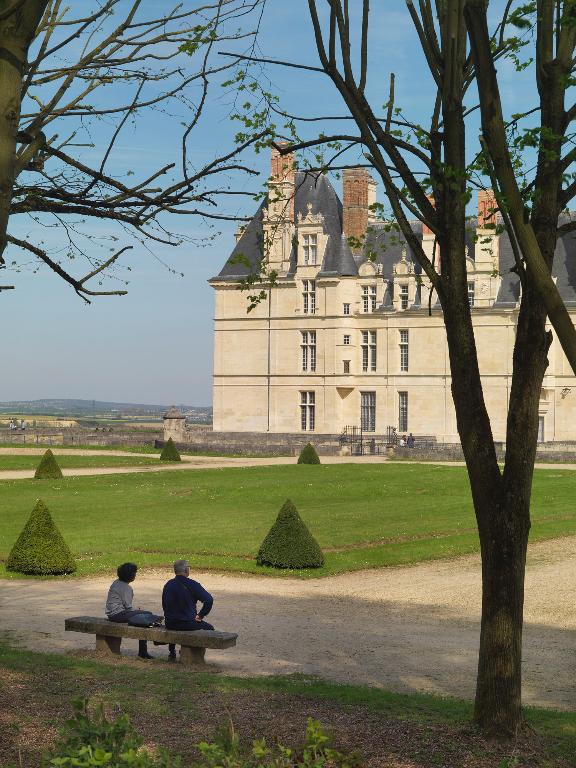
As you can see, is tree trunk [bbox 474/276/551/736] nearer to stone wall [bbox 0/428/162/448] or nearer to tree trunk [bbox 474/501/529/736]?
tree trunk [bbox 474/501/529/736]

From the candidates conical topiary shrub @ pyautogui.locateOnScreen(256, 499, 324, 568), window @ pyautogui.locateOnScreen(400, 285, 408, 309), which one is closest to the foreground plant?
conical topiary shrub @ pyautogui.locateOnScreen(256, 499, 324, 568)

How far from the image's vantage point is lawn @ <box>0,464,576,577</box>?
18.5 metres

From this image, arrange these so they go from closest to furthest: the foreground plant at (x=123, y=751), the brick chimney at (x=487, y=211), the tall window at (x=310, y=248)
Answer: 1. the foreground plant at (x=123, y=751)
2. the brick chimney at (x=487, y=211)
3. the tall window at (x=310, y=248)

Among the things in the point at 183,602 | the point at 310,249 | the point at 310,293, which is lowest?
the point at 183,602

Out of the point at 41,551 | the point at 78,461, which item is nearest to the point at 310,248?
the point at 78,461

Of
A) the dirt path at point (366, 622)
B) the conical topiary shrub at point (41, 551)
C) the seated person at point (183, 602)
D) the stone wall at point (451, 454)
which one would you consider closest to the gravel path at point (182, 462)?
the stone wall at point (451, 454)

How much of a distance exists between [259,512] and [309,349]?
88.6ft

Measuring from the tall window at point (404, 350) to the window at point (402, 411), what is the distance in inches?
47.2

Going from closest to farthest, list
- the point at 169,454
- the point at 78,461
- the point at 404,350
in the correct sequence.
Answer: the point at 78,461, the point at 169,454, the point at 404,350

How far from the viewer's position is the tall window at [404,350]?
49.6 meters

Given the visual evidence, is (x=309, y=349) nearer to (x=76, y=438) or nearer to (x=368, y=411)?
(x=368, y=411)

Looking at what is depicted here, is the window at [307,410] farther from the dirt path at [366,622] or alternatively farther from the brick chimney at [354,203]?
the dirt path at [366,622]

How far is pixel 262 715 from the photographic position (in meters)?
7.51

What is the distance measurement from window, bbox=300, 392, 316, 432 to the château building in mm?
55
